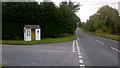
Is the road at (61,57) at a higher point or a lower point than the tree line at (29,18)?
lower

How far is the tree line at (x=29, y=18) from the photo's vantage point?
132 feet

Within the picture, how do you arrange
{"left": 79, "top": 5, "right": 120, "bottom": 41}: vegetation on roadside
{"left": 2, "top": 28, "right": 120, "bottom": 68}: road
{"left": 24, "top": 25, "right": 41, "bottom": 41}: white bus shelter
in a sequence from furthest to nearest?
{"left": 79, "top": 5, "right": 120, "bottom": 41}: vegetation on roadside, {"left": 24, "top": 25, "right": 41, "bottom": 41}: white bus shelter, {"left": 2, "top": 28, "right": 120, "bottom": 68}: road

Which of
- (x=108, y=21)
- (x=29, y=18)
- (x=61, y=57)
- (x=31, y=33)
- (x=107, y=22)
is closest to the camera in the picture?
(x=61, y=57)

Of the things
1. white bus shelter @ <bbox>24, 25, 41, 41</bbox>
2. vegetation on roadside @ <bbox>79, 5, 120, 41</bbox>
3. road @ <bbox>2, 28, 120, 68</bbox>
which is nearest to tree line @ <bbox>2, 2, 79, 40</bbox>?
white bus shelter @ <bbox>24, 25, 41, 41</bbox>

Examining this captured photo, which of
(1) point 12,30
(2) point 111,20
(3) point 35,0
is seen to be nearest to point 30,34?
(1) point 12,30

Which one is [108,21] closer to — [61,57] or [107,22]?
[107,22]

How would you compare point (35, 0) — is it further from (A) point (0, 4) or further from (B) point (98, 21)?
(B) point (98, 21)

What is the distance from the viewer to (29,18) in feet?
135

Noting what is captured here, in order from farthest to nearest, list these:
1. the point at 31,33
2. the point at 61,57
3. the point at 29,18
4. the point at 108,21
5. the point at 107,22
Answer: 1. the point at 107,22
2. the point at 108,21
3. the point at 29,18
4. the point at 31,33
5. the point at 61,57

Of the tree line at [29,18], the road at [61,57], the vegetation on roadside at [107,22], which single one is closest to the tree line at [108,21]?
the vegetation on roadside at [107,22]

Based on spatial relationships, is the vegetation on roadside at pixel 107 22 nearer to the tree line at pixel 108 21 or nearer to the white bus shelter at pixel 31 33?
the tree line at pixel 108 21

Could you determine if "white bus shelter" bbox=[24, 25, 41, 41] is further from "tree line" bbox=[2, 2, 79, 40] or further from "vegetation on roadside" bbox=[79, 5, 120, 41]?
"vegetation on roadside" bbox=[79, 5, 120, 41]

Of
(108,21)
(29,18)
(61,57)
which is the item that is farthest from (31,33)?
(108,21)

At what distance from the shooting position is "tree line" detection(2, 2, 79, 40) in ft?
132
